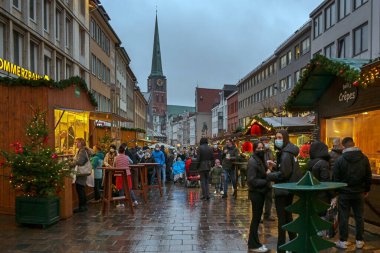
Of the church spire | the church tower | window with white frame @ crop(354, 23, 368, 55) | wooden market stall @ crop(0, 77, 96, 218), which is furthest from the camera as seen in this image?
the church tower

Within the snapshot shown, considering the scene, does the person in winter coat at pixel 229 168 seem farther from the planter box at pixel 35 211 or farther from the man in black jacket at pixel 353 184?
the man in black jacket at pixel 353 184

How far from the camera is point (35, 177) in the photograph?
9141 mm

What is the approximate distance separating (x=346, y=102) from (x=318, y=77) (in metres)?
1.07

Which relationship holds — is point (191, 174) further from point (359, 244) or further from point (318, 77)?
point (359, 244)

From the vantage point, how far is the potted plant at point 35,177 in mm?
9070

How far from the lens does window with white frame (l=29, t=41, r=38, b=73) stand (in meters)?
20.9

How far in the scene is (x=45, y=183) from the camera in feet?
30.1

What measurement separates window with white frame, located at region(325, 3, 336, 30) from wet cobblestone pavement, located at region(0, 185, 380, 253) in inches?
1028

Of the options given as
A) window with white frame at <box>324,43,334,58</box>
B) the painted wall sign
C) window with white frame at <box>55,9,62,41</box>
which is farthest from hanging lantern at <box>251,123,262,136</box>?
window with white frame at <box>324,43,334,58</box>

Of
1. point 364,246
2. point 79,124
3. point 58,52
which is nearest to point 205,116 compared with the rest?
Answer: point 58,52

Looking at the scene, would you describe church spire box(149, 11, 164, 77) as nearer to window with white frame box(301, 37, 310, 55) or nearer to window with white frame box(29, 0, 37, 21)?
window with white frame box(301, 37, 310, 55)

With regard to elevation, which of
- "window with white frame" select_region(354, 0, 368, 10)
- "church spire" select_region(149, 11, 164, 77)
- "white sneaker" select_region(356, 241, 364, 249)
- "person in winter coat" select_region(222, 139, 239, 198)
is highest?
"church spire" select_region(149, 11, 164, 77)

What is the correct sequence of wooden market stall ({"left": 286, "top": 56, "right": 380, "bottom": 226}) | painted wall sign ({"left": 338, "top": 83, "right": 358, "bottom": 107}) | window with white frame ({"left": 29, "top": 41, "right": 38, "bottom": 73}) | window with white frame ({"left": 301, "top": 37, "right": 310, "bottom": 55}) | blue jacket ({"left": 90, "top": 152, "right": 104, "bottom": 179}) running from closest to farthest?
1. wooden market stall ({"left": 286, "top": 56, "right": 380, "bottom": 226})
2. painted wall sign ({"left": 338, "top": 83, "right": 358, "bottom": 107})
3. blue jacket ({"left": 90, "top": 152, "right": 104, "bottom": 179})
4. window with white frame ({"left": 29, "top": 41, "right": 38, "bottom": 73})
5. window with white frame ({"left": 301, "top": 37, "right": 310, "bottom": 55})

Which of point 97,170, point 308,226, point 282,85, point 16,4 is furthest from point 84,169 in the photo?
point 282,85
